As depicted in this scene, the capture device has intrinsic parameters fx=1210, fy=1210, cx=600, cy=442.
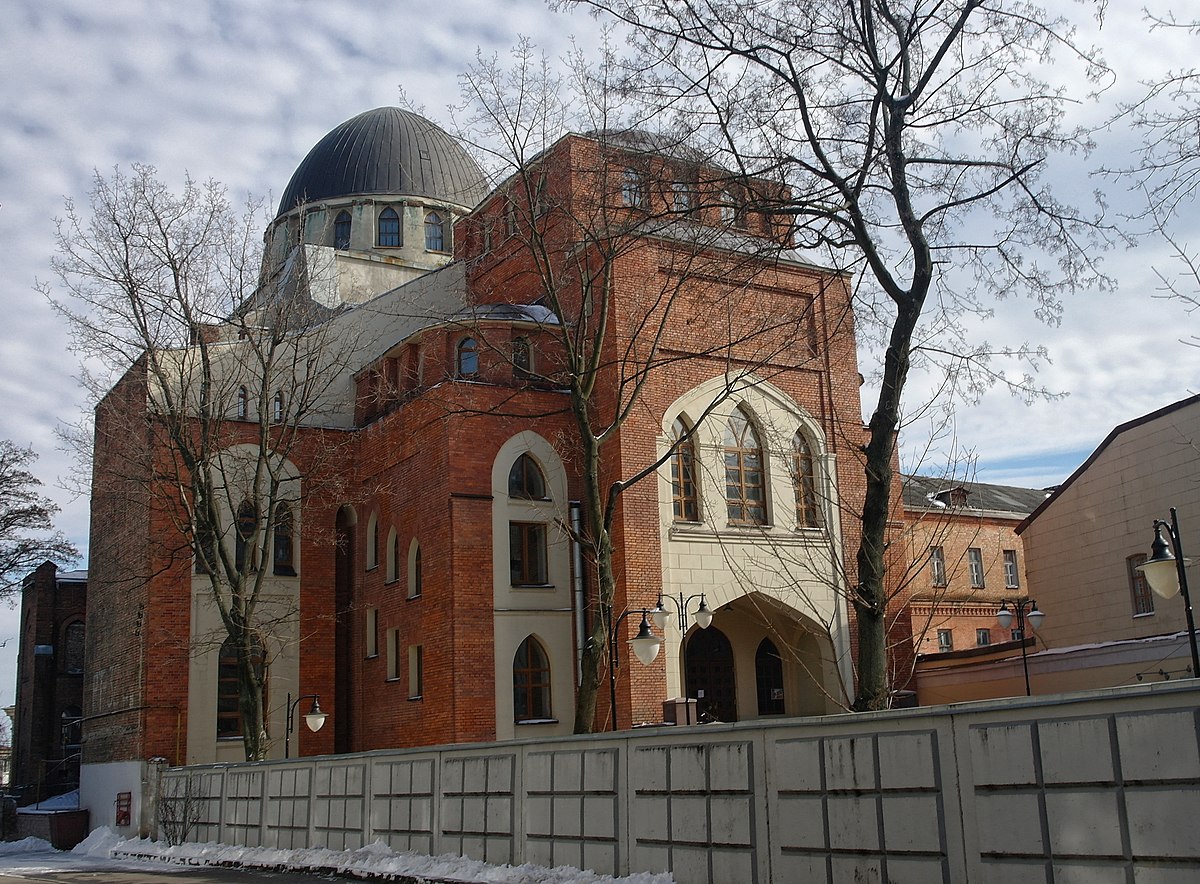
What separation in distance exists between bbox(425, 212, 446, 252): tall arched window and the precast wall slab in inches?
1153

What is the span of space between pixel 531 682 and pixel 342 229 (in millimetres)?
22710

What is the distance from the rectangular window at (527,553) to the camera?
24250 mm

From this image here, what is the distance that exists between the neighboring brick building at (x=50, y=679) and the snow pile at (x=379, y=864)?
22.2 metres

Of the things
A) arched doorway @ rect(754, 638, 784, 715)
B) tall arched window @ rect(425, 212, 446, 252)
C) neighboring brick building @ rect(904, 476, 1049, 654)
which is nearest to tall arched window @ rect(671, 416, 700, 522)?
arched doorway @ rect(754, 638, 784, 715)

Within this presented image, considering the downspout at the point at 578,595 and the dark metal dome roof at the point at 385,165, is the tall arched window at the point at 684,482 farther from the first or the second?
the dark metal dome roof at the point at 385,165

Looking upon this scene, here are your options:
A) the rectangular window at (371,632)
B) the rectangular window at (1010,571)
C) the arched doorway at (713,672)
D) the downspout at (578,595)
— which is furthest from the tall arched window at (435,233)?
the rectangular window at (1010,571)

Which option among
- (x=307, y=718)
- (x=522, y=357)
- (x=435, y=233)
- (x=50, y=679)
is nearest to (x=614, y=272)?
(x=522, y=357)

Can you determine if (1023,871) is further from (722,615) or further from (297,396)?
(297,396)

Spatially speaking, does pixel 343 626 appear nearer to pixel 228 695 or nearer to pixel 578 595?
pixel 228 695

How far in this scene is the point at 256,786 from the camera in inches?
690

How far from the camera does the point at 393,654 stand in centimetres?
2591

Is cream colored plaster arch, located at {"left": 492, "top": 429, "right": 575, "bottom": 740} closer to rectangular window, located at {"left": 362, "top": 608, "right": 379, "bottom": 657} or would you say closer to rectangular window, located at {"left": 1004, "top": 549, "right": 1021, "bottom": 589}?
rectangular window, located at {"left": 362, "top": 608, "right": 379, "bottom": 657}

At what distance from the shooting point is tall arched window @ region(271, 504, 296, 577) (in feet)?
90.8

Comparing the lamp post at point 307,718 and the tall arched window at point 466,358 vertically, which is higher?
the tall arched window at point 466,358
